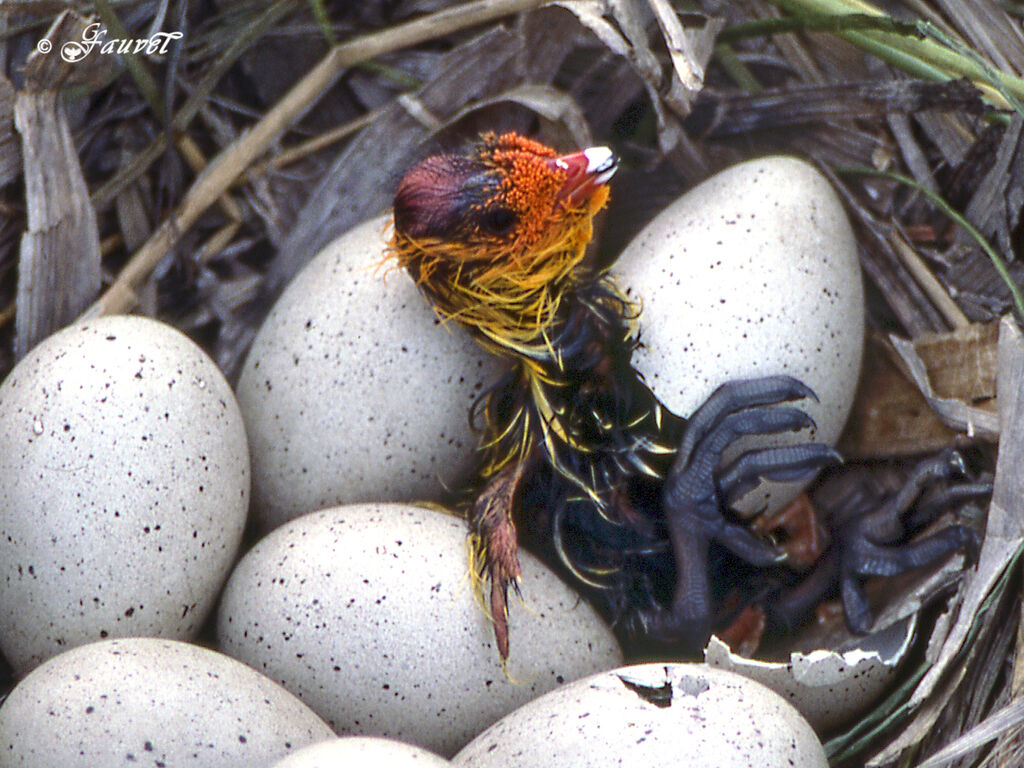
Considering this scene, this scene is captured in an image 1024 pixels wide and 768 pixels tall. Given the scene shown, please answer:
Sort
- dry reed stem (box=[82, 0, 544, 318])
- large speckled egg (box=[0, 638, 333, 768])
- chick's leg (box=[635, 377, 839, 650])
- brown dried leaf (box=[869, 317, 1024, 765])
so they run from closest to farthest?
large speckled egg (box=[0, 638, 333, 768]), brown dried leaf (box=[869, 317, 1024, 765]), chick's leg (box=[635, 377, 839, 650]), dry reed stem (box=[82, 0, 544, 318])

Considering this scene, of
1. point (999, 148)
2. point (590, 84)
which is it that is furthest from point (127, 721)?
point (999, 148)

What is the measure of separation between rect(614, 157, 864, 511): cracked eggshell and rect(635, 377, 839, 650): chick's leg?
4 centimetres

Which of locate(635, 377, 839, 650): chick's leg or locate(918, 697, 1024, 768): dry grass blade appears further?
locate(635, 377, 839, 650): chick's leg

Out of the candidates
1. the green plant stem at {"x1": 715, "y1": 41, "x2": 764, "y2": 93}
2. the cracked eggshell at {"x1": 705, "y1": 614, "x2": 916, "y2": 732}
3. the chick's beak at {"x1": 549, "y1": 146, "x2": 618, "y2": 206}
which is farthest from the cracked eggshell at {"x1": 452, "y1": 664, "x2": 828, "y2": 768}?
the green plant stem at {"x1": 715, "y1": 41, "x2": 764, "y2": 93}

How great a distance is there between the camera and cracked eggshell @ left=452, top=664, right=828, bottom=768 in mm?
987

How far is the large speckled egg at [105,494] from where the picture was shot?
1196mm

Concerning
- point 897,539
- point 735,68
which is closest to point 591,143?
point 735,68

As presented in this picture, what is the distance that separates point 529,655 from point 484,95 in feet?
Result: 2.89

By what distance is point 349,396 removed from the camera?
1340 mm

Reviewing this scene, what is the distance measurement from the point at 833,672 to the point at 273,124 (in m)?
1.18

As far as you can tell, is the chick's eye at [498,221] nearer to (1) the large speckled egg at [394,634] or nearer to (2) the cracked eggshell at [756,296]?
(2) the cracked eggshell at [756,296]

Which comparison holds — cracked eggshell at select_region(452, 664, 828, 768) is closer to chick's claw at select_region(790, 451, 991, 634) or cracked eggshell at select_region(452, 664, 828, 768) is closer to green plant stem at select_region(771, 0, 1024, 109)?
chick's claw at select_region(790, 451, 991, 634)

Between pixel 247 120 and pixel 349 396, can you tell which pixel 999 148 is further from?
pixel 247 120

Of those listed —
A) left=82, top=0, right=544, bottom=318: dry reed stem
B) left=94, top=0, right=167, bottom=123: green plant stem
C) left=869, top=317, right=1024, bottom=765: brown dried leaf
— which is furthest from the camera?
left=82, top=0, right=544, bottom=318: dry reed stem
